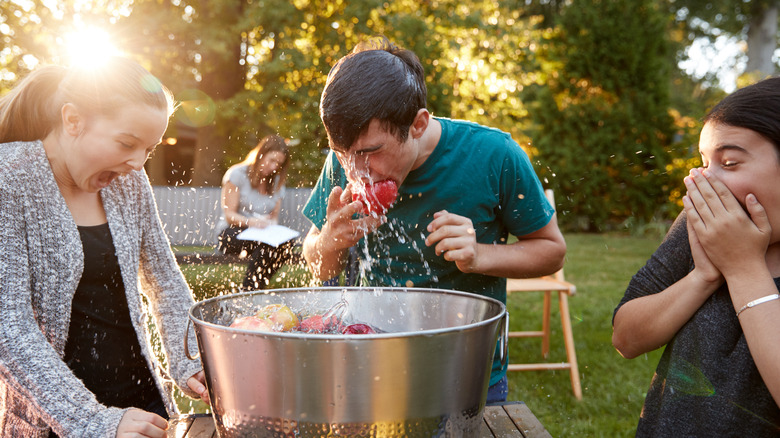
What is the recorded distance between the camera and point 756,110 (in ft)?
3.71

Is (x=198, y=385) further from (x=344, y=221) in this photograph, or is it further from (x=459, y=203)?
(x=459, y=203)

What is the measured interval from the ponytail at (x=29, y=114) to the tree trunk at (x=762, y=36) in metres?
19.4

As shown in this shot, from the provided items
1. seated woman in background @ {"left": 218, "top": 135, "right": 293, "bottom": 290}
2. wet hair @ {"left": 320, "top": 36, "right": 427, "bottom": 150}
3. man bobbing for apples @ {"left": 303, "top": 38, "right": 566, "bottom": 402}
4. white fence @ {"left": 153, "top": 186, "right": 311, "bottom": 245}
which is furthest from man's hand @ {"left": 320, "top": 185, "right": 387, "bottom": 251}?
white fence @ {"left": 153, "top": 186, "right": 311, "bottom": 245}

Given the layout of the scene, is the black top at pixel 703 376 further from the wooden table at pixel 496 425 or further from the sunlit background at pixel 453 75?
the sunlit background at pixel 453 75

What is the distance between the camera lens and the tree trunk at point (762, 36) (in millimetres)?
16719

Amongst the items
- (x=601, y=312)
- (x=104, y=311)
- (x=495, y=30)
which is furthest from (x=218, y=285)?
(x=495, y=30)

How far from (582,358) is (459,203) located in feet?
10.5

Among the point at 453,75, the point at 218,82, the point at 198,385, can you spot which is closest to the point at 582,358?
the point at 198,385

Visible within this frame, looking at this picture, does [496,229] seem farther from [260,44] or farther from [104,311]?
[260,44]

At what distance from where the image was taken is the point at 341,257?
1.75 metres

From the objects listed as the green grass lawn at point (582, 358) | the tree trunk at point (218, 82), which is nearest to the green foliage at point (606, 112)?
the green grass lawn at point (582, 358)

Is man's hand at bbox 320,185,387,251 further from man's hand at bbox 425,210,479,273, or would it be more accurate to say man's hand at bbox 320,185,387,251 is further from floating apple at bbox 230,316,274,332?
floating apple at bbox 230,316,274,332

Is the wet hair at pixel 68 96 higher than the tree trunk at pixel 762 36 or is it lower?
higher

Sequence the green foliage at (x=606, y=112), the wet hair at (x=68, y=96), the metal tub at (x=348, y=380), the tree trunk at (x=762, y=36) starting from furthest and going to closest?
the tree trunk at (x=762, y=36), the green foliage at (x=606, y=112), the wet hair at (x=68, y=96), the metal tub at (x=348, y=380)
